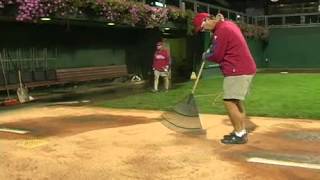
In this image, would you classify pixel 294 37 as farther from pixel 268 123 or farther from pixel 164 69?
pixel 268 123

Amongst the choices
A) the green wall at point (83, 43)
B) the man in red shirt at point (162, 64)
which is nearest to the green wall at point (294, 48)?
the green wall at point (83, 43)

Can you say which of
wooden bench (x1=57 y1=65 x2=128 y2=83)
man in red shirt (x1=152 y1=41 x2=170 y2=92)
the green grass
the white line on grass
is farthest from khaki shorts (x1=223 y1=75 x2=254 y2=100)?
wooden bench (x1=57 y1=65 x2=128 y2=83)

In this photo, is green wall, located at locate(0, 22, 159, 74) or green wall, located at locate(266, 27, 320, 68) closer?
green wall, located at locate(0, 22, 159, 74)


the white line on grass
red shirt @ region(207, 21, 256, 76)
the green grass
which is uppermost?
red shirt @ region(207, 21, 256, 76)

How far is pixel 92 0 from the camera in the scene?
16812mm

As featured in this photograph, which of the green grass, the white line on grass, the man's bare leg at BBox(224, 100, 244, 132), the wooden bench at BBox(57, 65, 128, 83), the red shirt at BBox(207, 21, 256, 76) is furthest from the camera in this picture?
the wooden bench at BBox(57, 65, 128, 83)

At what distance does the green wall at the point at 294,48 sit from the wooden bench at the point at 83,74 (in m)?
16.5

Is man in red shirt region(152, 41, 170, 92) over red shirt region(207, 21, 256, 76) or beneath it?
beneath

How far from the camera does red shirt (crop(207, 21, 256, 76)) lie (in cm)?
837

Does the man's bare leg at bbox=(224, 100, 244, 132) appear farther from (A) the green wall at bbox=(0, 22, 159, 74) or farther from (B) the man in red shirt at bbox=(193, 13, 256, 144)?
(A) the green wall at bbox=(0, 22, 159, 74)

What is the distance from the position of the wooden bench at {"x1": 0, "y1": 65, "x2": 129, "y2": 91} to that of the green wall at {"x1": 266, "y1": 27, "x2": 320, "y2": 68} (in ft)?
54.3

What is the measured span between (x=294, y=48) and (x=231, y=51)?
101 ft

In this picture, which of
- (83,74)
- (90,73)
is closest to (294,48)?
(90,73)

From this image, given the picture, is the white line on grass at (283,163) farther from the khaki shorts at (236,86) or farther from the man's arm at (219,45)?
the man's arm at (219,45)
